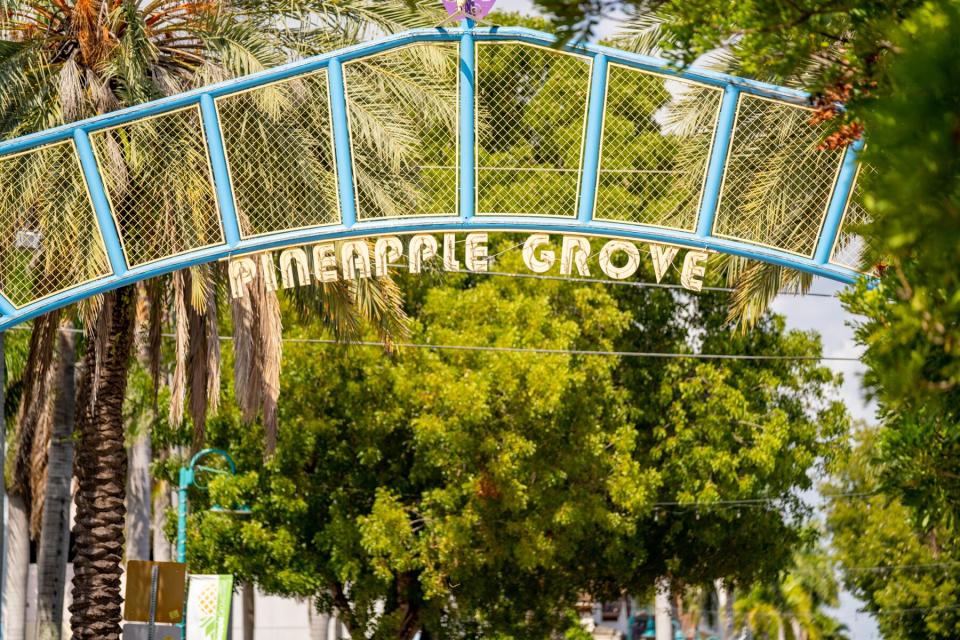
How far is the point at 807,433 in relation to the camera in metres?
29.2

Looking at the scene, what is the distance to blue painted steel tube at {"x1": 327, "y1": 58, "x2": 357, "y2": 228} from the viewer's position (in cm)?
1487

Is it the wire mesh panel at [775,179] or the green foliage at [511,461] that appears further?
the green foliage at [511,461]

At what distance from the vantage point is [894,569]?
4584cm

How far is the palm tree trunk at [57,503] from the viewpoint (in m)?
24.5

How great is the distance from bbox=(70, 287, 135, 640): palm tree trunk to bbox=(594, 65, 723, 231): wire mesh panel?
5375 millimetres

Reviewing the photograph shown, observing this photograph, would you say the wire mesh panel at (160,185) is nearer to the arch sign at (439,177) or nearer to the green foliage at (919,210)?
the arch sign at (439,177)

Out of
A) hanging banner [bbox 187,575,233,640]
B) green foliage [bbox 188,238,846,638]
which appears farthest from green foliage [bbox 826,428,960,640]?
hanging banner [bbox 187,575,233,640]

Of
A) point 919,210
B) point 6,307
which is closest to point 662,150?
point 6,307

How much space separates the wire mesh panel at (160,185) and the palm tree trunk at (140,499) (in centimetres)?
1592

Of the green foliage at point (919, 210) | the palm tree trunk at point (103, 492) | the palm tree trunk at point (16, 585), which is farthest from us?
the palm tree trunk at point (16, 585)

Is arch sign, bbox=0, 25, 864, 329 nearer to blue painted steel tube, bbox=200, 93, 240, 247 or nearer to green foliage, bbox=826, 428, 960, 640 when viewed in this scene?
blue painted steel tube, bbox=200, 93, 240, 247

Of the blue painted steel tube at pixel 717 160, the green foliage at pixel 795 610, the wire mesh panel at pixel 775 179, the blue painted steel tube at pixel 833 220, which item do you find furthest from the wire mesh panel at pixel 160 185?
the green foliage at pixel 795 610

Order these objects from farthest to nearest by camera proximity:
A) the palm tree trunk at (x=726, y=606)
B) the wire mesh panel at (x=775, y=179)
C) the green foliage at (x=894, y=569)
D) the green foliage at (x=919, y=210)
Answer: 1. the green foliage at (x=894, y=569)
2. the palm tree trunk at (x=726, y=606)
3. the wire mesh panel at (x=775, y=179)
4. the green foliage at (x=919, y=210)

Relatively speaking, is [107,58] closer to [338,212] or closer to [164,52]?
[164,52]
